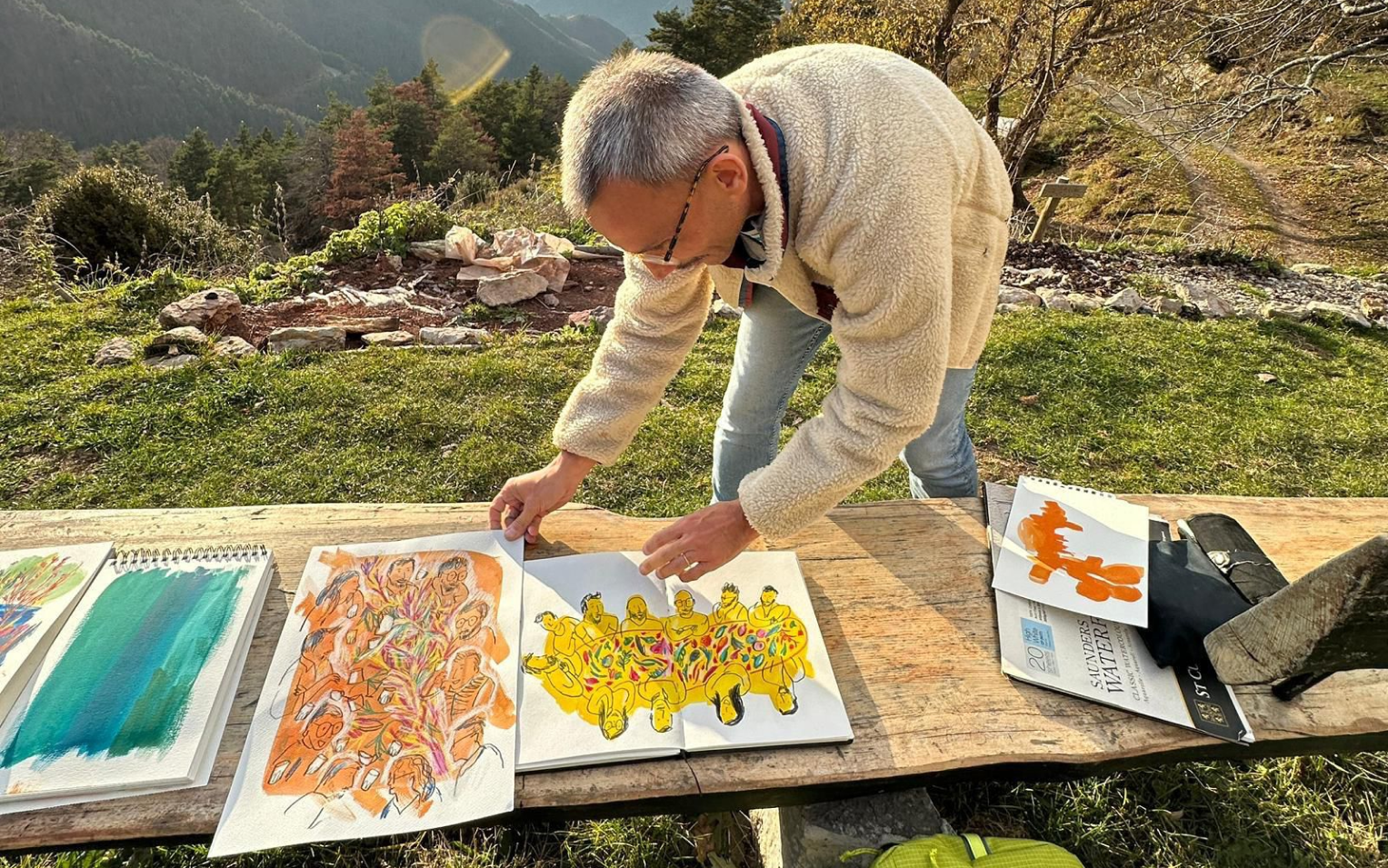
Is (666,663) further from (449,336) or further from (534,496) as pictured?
(449,336)

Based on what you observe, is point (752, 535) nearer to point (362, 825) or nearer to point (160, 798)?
point (362, 825)

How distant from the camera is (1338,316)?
536 cm

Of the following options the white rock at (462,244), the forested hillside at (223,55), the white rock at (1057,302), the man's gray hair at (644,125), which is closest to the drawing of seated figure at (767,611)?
the man's gray hair at (644,125)

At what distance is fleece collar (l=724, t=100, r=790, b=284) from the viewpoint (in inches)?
42.1

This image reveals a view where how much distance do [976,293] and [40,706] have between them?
1810 millimetres

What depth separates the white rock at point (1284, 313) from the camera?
17.5 feet

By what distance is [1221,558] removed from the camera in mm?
1457

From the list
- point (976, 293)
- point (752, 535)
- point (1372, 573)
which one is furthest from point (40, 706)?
point (1372, 573)

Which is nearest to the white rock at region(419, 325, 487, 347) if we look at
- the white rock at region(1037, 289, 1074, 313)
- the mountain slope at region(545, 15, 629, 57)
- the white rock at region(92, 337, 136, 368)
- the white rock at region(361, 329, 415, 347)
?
the white rock at region(361, 329, 415, 347)

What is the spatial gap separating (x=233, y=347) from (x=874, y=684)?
4.00m

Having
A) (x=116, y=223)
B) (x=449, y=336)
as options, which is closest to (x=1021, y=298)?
(x=449, y=336)

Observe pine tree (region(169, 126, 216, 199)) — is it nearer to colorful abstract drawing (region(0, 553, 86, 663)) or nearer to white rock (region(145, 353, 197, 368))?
white rock (region(145, 353, 197, 368))

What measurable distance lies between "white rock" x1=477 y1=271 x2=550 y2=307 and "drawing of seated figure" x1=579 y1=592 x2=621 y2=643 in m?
4.10

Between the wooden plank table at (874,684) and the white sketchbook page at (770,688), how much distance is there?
0.09 feet
